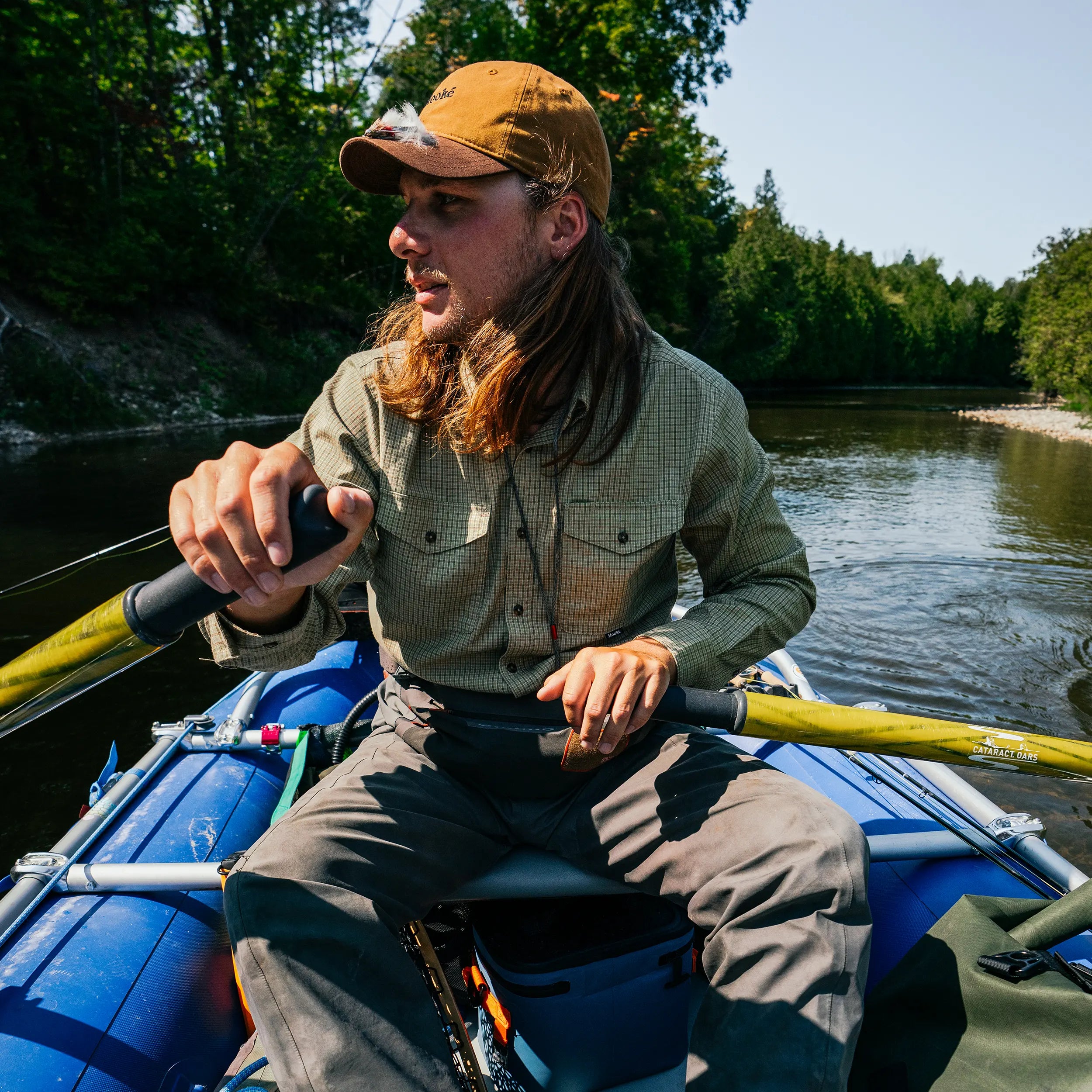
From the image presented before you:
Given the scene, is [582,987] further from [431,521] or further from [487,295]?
[487,295]

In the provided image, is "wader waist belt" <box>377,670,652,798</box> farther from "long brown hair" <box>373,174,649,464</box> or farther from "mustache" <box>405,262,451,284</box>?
"mustache" <box>405,262,451,284</box>

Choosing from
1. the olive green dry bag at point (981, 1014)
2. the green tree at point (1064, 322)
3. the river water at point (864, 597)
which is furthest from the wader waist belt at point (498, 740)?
the green tree at point (1064, 322)

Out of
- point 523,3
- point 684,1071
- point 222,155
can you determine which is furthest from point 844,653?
point 523,3

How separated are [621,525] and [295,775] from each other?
962 mm

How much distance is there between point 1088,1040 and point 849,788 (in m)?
1.09

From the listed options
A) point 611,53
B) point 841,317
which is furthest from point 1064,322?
point 841,317

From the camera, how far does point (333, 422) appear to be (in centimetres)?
170

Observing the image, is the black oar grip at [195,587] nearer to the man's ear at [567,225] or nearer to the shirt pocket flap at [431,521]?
the shirt pocket flap at [431,521]

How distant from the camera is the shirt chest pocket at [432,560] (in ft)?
5.51

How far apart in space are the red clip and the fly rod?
1.22 metres

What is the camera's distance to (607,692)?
1.35m

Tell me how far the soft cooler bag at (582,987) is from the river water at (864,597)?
2.70 m

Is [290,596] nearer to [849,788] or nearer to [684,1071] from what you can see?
[684,1071]

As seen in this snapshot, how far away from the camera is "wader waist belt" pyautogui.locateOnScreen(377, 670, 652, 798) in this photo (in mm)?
1603
